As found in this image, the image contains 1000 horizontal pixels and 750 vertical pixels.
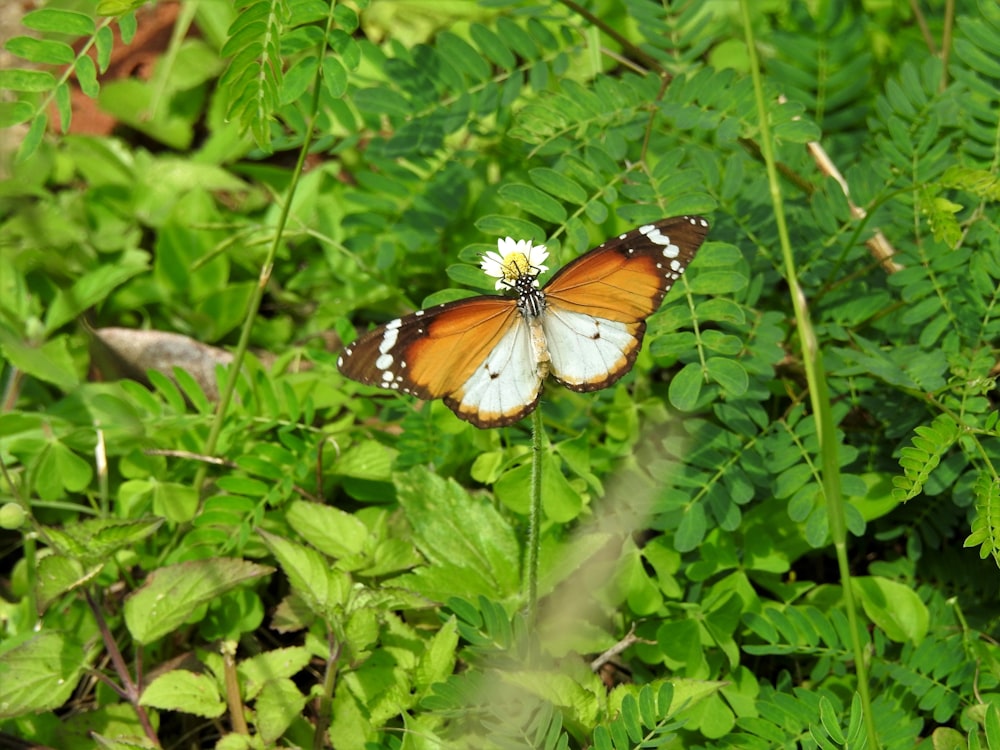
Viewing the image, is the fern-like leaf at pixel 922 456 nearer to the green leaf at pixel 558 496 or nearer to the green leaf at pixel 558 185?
the green leaf at pixel 558 496

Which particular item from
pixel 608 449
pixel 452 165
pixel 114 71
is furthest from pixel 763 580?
pixel 114 71

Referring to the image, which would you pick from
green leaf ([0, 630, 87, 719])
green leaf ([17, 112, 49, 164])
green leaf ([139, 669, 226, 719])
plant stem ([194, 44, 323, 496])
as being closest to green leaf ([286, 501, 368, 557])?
plant stem ([194, 44, 323, 496])

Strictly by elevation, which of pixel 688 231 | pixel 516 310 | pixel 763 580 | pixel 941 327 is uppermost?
pixel 688 231

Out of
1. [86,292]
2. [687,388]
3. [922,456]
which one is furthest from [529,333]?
[86,292]

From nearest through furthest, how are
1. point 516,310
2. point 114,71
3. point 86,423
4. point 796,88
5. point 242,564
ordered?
1. point 516,310
2. point 242,564
3. point 86,423
4. point 796,88
5. point 114,71

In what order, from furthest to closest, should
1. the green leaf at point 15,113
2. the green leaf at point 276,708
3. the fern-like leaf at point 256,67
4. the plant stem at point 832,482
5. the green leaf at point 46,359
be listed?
the green leaf at point 46,359 < the green leaf at point 15,113 < the green leaf at point 276,708 < the fern-like leaf at point 256,67 < the plant stem at point 832,482

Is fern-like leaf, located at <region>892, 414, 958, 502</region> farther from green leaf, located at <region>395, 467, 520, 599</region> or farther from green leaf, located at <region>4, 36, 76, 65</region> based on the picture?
green leaf, located at <region>4, 36, 76, 65</region>

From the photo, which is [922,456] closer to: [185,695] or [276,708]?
[276,708]

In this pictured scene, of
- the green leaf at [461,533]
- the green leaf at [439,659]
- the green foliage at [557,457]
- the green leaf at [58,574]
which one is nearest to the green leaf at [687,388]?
the green foliage at [557,457]

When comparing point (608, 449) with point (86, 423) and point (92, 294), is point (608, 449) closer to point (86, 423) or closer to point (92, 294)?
point (86, 423)
